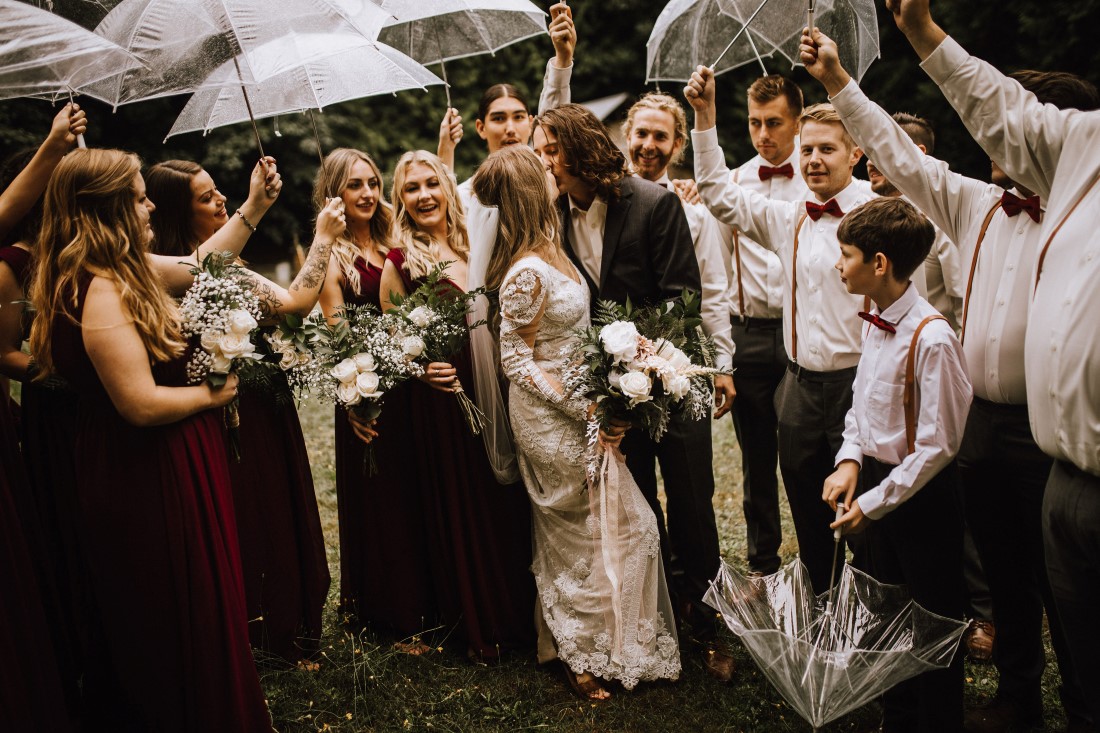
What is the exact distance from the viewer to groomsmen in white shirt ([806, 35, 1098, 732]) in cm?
295

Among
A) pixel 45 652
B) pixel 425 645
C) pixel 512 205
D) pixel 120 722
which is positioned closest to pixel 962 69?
pixel 512 205

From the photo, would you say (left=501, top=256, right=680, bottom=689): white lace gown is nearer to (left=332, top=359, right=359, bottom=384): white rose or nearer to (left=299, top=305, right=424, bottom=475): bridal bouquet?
(left=299, top=305, right=424, bottom=475): bridal bouquet

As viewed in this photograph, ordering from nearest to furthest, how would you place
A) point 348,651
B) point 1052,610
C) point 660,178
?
point 1052,610 < point 348,651 < point 660,178

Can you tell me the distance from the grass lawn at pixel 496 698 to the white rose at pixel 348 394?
1.35m

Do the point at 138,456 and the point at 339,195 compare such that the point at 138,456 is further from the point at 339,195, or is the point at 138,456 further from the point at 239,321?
the point at 339,195

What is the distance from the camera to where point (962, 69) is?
101 inches

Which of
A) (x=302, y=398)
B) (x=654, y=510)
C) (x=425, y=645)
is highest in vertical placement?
(x=302, y=398)

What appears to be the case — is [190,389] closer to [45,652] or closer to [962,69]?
[45,652]

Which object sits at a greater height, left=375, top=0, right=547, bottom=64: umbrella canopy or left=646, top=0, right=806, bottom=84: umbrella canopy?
left=375, top=0, right=547, bottom=64: umbrella canopy

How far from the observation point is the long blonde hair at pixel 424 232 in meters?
4.35

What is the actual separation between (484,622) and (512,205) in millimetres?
2140

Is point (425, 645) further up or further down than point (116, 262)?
further down

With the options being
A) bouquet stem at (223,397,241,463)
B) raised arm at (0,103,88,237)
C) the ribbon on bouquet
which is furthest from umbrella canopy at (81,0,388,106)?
the ribbon on bouquet

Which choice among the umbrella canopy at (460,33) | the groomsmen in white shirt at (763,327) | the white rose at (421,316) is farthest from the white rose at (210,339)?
the groomsmen in white shirt at (763,327)
